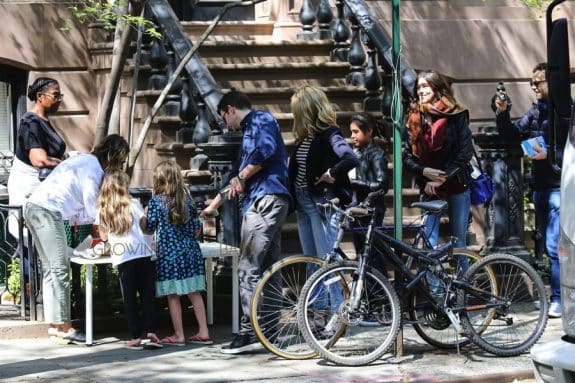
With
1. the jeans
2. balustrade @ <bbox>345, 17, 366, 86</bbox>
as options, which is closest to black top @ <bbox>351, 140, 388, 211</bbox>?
the jeans

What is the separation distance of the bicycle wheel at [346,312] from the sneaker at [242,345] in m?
0.58

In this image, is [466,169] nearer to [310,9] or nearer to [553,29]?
[553,29]

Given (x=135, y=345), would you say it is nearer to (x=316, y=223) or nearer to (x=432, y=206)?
(x=316, y=223)

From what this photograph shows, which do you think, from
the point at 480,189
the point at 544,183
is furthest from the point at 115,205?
the point at 544,183

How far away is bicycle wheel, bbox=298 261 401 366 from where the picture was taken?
28.9 feet

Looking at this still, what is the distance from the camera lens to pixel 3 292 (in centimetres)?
1107

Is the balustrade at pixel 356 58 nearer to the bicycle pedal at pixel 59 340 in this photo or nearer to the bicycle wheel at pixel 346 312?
the bicycle wheel at pixel 346 312

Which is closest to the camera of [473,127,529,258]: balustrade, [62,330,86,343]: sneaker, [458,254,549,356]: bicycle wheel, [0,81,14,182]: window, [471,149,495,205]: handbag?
[458,254,549,356]: bicycle wheel

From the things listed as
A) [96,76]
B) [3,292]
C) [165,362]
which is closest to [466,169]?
[165,362]

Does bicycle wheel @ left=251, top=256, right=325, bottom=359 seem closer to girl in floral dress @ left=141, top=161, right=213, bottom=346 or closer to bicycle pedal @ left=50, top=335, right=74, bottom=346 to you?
girl in floral dress @ left=141, top=161, right=213, bottom=346

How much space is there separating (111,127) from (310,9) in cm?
318

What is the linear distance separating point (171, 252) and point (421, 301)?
198 centimetres

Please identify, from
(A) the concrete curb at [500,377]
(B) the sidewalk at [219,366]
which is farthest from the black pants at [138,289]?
(A) the concrete curb at [500,377]

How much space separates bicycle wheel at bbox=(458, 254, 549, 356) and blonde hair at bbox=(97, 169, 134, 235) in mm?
2640
